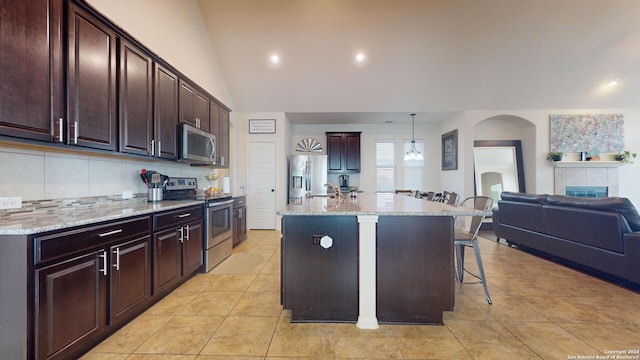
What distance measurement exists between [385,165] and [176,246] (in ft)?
18.7

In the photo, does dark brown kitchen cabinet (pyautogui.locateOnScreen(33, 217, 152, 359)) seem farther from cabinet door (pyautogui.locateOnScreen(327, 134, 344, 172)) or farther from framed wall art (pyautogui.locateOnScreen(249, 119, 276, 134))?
cabinet door (pyautogui.locateOnScreen(327, 134, 344, 172))

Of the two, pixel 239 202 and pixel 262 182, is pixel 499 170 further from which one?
pixel 239 202

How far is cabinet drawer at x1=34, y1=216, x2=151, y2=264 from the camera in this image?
1419 millimetres

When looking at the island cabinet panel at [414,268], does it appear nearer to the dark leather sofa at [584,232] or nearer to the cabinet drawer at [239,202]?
the dark leather sofa at [584,232]

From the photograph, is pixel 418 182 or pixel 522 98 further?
pixel 418 182

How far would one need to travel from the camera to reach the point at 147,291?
2.23 metres

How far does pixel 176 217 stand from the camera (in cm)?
264

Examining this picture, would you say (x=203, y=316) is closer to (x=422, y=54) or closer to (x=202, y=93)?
(x=202, y=93)

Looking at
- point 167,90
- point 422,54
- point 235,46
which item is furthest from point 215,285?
point 422,54

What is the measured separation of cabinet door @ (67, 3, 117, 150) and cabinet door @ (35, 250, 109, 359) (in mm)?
939

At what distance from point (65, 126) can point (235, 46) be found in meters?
3.57

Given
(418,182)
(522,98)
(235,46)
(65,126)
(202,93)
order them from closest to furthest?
(65,126) < (202,93) < (235,46) < (522,98) < (418,182)

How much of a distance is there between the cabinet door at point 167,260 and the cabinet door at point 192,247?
0.31ft

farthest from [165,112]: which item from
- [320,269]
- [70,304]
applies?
[320,269]
